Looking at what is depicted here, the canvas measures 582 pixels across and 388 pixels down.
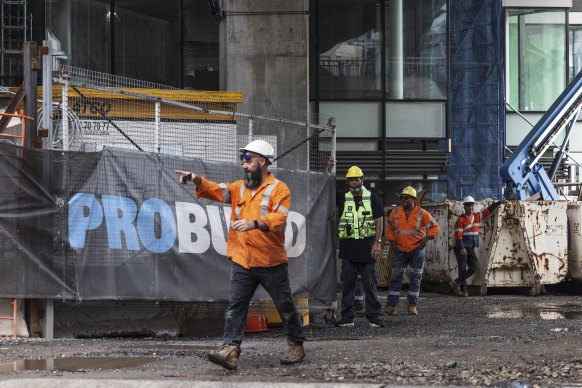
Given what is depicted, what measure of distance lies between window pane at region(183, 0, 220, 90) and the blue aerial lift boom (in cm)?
668

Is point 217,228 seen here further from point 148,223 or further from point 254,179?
point 254,179

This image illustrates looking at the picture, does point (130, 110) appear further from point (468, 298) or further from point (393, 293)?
point (468, 298)

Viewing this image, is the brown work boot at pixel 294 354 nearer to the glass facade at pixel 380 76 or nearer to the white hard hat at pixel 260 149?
the white hard hat at pixel 260 149

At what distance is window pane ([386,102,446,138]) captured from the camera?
86.3ft

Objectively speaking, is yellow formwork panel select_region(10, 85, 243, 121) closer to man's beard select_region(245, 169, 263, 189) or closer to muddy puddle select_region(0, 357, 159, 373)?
man's beard select_region(245, 169, 263, 189)

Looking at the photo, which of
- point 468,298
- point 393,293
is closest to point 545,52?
point 468,298

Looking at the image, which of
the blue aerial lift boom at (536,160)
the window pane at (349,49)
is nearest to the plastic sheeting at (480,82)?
the window pane at (349,49)

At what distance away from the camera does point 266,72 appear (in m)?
21.7

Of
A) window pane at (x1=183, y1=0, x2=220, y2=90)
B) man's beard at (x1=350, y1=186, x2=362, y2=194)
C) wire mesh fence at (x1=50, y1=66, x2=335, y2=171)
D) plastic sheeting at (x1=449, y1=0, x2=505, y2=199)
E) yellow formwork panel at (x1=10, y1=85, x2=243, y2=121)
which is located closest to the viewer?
wire mesh fence at (x1=50, y1=66, x2=335, y2=171)

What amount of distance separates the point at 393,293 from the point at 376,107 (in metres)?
11.8

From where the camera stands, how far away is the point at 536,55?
34812mm

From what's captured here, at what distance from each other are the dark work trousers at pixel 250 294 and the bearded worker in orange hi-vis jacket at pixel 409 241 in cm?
617

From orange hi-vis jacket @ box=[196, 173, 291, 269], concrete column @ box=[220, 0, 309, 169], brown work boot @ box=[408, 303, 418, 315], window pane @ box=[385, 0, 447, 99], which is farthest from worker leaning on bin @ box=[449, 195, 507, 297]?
orange hi-vis jacket @ box=[196, 173, 291, 269]

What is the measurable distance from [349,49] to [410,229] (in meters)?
12.2
